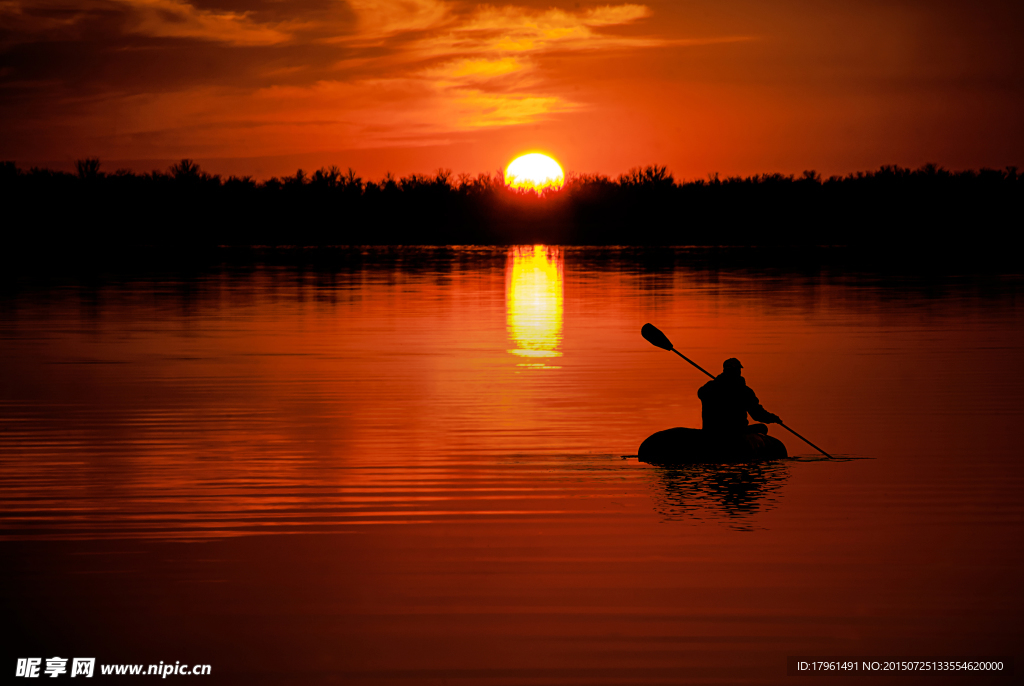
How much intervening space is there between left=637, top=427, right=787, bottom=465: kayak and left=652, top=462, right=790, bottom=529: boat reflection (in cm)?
8

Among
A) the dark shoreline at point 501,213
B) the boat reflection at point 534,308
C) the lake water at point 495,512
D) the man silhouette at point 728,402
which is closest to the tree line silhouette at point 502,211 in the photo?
the dark shoreline at point 501,213

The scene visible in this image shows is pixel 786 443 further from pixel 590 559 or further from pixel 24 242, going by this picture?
pixel 24 242

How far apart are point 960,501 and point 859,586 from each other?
8.21 feet

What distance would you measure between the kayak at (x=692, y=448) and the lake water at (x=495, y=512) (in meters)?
0.12

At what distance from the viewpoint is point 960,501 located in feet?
31.4

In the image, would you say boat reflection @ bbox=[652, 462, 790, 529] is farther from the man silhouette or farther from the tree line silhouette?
the tree line silhouette

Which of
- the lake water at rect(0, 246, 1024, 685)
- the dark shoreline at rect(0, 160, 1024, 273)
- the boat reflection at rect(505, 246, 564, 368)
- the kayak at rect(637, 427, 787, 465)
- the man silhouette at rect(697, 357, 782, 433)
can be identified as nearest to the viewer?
the lake water at rect(0, 246, 1024, 685)

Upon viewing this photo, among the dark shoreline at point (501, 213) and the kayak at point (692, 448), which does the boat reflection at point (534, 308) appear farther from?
the dark shoreline at point (501, 213)

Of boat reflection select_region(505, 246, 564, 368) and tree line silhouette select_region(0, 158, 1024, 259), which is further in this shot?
tree line silhouette select_region(0, 158, 1024, 259)

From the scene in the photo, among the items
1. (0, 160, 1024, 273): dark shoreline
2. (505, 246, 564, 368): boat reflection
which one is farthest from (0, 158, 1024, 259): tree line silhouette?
(505, 246, 564, 368): boat reflection

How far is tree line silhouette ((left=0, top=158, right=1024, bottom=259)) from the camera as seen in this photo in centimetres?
6359

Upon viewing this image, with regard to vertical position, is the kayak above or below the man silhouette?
below

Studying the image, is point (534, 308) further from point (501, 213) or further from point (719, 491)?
point (501, 213)

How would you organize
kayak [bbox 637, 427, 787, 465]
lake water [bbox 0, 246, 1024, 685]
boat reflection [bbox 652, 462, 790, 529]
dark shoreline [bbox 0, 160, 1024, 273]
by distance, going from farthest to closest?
dark shoreline [bbox 0, 160, 1024, 273], kayak [bbox 637, 427, 787, 465], boat reflection [bbox 652, 462, 790, 529], lake water [bbox 0, 246, 1024, 685]
